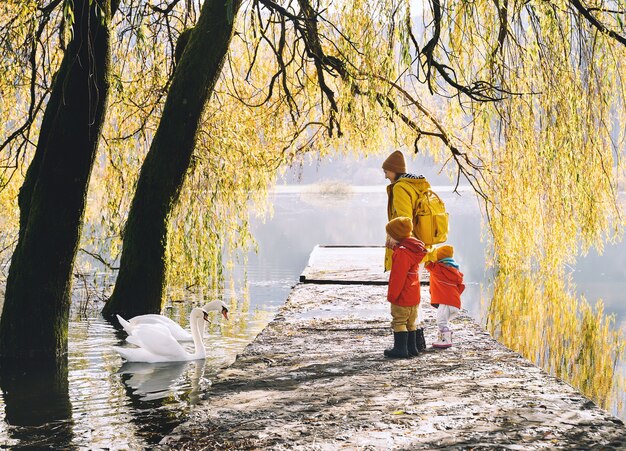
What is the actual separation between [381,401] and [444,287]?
1736 mm

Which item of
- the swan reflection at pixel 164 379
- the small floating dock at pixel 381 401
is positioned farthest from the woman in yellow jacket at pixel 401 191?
the swan reflection at pixel 164 379

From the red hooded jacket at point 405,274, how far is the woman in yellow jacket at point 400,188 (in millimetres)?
255

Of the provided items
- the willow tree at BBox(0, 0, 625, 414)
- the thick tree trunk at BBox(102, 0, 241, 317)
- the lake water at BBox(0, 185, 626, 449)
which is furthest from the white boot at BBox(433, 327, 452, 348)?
the thick tree trunk at BBox(102, 0, 241, 317)

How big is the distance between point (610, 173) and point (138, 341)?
4.90 meters

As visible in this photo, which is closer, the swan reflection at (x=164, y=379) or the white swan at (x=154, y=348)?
the swan reflection at (x=164, y=379)

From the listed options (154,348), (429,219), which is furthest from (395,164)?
(154,348)

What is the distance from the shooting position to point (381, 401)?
14.5ft

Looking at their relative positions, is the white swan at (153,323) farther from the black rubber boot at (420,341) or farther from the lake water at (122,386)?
the black rubber boot at (420,341)

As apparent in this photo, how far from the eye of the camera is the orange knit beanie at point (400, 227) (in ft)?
18.0

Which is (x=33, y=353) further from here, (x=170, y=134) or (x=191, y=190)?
(x=191, y=190)

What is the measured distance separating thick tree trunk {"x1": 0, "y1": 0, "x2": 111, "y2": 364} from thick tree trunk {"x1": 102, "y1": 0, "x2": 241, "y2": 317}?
153 cm

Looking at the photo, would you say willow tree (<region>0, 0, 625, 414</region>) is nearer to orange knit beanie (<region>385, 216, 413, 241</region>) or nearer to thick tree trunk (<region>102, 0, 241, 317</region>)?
thick tree trunk (<region>102, 0, 241, 317</region>)

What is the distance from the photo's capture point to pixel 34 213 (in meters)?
6.84

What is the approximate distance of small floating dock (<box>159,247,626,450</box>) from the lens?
3736 millimetres
